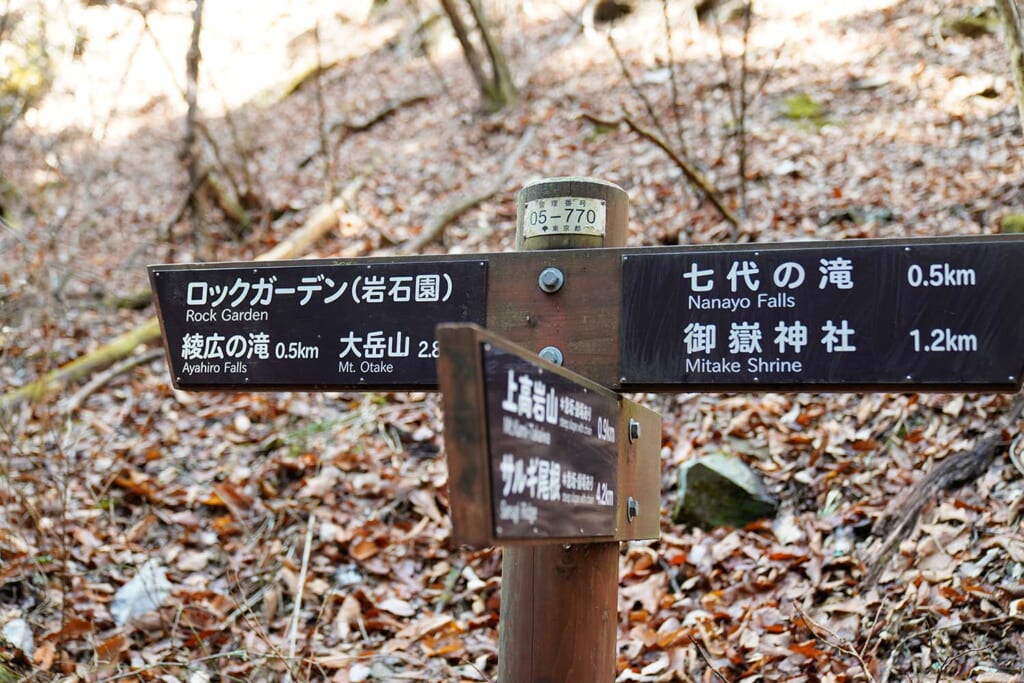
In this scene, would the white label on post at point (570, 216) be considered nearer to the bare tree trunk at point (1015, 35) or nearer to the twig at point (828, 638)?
the twig at point (828, 638)

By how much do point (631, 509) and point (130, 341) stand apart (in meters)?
6.08

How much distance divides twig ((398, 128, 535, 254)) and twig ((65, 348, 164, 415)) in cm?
245

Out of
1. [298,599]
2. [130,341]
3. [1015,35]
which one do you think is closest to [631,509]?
[298,599]

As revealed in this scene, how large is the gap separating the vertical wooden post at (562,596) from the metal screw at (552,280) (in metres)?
0.04

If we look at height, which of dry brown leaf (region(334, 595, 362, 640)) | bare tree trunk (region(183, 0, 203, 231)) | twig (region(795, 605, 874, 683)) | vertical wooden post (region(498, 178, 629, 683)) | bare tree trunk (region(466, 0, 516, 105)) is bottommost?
dry brown leaf (region(334, 595, 362, 640))

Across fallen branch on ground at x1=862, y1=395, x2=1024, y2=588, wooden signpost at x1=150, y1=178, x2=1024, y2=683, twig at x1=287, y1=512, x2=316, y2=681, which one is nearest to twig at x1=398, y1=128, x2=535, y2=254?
twig at x1=287, y1=512, x2=316, y2=681

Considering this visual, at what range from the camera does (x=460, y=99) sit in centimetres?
1298

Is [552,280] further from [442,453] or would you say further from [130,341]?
[130,341]

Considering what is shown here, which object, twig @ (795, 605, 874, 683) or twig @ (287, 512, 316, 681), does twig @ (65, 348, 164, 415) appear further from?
twig @ (795, 605, 874, 683)

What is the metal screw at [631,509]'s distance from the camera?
232 cm

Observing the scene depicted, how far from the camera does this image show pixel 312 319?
254 centimetres

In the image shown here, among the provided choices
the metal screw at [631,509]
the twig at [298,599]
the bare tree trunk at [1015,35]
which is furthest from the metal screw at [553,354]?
the bare tree trunk at [1015,35]

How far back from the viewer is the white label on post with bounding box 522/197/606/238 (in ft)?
8.05

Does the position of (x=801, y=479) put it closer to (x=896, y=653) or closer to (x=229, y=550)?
(x=896, y=653)
